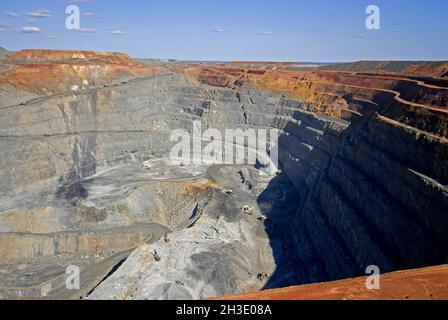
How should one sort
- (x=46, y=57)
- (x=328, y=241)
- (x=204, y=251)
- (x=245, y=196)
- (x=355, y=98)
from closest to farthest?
(x=328, y=241) < (x=204, y=251) < (x=245, y=196) < (x=355, y=98) < (x=46, y=57)

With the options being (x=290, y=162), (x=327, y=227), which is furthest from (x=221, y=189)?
(x=327, y=227)

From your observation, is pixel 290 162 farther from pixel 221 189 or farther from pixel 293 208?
pixel 221 189

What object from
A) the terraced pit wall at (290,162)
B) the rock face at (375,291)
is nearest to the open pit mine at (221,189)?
the rock face at (375,291)

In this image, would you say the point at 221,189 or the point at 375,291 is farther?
the point at 221,189

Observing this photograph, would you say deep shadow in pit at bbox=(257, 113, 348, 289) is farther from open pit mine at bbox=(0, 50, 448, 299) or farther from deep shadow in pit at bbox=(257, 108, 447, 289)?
open pit mine at bbox=(0, 50, 448, 299)

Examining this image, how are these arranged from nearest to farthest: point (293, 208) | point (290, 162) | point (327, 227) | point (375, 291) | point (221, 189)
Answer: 1. point (375, 291)
2. point (327, 227)
3. point (293, 208)
4. point (221, 189)
5. point (290, 162)

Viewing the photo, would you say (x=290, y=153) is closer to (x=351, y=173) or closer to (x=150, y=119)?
(x=351, y=173)

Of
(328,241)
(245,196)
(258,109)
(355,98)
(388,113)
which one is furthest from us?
(258,109)

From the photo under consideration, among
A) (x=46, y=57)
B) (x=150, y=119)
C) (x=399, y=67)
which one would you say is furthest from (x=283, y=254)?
(x=46, y=57)
